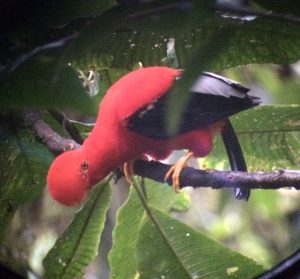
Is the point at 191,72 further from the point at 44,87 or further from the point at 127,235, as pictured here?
the point at 127,235

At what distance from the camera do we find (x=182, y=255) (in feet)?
2.75

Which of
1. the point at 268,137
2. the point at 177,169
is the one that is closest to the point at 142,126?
the point at 177,169

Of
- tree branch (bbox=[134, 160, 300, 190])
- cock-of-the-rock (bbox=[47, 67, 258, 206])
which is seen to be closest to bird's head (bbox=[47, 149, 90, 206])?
cock-of-the-rock (bbox=[47, 67, 258, 206])

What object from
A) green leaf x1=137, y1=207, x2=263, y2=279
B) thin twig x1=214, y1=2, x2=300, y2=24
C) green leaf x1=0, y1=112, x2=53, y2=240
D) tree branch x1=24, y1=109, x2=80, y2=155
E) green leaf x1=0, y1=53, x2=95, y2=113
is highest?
thin twig x1=214, y1=2, x2=300, y2=24

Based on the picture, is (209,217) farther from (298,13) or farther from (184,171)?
(298,13)

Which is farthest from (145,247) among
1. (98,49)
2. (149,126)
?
(98,49)

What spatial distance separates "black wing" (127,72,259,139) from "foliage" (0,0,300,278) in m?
0.03

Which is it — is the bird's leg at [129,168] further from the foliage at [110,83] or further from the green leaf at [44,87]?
the green leaf at [44,87]

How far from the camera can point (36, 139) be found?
86 cm

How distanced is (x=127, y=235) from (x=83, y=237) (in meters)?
0.07

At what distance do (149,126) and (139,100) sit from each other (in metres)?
0.04

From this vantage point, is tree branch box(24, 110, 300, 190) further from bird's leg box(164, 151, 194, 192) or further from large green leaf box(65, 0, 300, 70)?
large green leaf box(65, 0, 300, 70)

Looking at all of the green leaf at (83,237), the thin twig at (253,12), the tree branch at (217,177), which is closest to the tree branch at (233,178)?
the tree branch at (217,177)

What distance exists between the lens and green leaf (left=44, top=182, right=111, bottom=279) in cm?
85
